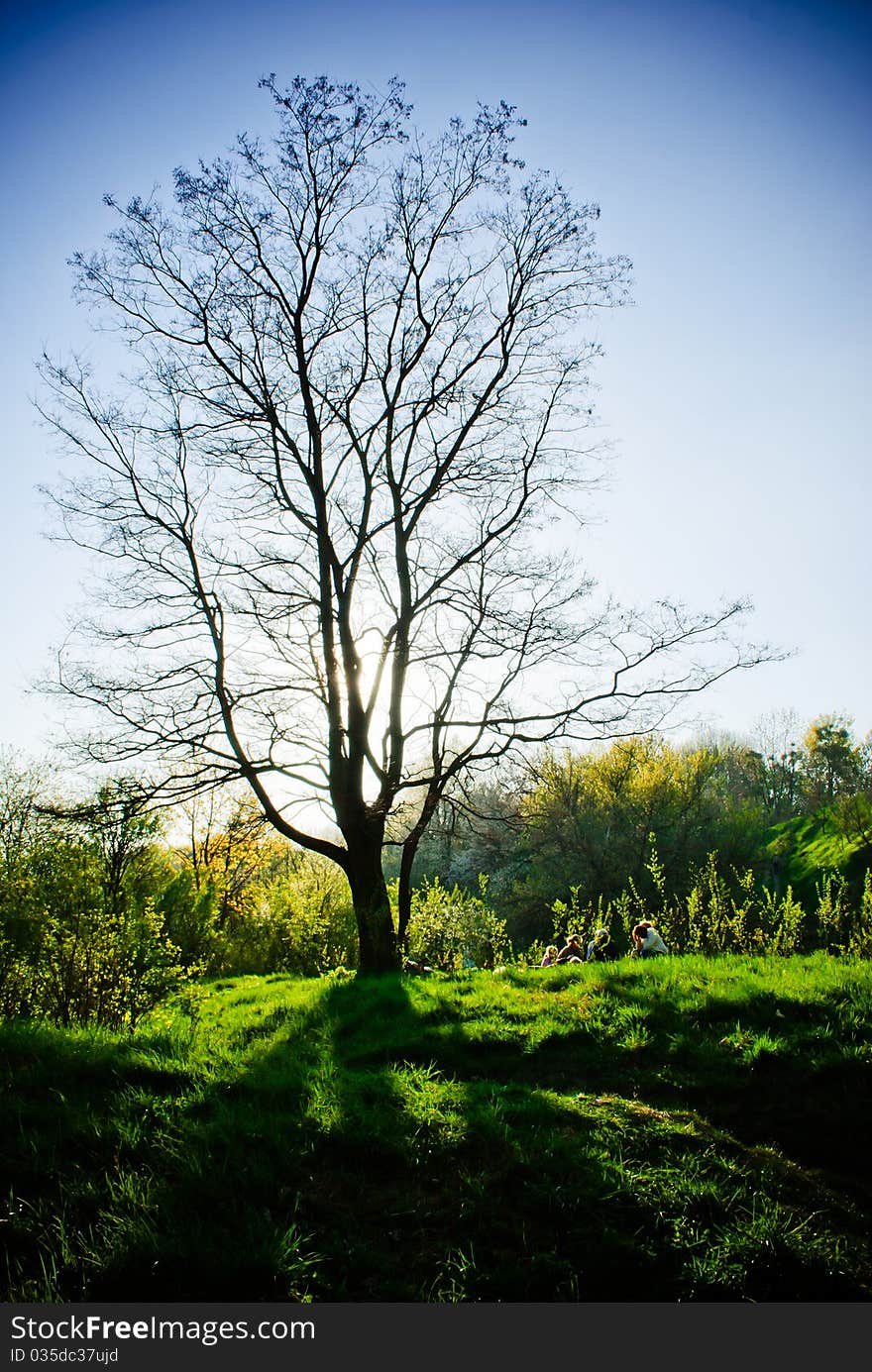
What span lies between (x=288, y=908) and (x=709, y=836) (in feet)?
60.4

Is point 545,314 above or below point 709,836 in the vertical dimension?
above

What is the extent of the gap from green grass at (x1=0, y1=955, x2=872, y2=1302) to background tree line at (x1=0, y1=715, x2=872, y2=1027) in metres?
1.43

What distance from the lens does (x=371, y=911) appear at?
877cm

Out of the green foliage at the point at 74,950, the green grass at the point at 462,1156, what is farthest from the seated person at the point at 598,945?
the green foliage at the point at 74,950

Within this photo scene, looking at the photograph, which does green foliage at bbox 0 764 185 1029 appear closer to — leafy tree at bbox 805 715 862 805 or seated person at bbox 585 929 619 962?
seated person at bbox 585 929 619 962

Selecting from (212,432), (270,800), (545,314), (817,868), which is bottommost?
(817,868)

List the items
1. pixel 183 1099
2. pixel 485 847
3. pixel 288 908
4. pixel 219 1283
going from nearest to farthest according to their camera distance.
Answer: pixel 219 1283 < pixel 183 1099 < pixel 288 908 < pixel 485 847

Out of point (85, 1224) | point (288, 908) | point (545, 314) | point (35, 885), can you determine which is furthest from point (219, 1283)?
point (288, 908)

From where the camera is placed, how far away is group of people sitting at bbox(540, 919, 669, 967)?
29.7ft

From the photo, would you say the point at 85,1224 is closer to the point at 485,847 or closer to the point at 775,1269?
the point at 775,1269

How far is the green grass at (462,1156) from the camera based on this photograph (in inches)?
103

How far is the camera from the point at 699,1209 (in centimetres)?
298

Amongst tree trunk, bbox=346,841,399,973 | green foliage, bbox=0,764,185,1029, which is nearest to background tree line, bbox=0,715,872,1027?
green foliage, bbox=0,764,185,1029

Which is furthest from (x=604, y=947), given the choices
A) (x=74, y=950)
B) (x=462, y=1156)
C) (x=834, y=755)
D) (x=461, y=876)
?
(x=834, y=755)
